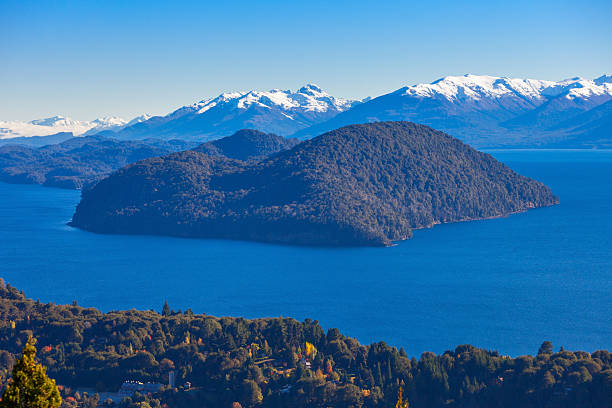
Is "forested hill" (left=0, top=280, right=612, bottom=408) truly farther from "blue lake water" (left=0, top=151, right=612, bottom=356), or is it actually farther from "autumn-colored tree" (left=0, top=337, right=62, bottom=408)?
"autumn-colored tree" (left=0, top=337, right=62, bottom=408)

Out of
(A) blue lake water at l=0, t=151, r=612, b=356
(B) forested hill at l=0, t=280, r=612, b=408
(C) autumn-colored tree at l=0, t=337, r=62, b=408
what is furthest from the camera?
(A) blue lake water at l=0, t=151, r=612, b=356

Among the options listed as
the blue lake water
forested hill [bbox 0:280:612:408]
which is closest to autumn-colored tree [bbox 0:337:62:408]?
forested hill [bbox 0:280:612:408]

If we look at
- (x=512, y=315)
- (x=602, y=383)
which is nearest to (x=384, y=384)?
(x=602, y=383)

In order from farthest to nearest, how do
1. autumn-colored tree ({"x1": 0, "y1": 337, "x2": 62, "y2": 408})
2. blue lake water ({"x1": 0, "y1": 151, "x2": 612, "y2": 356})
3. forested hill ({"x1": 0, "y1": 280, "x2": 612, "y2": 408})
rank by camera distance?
1. blue lake water ({"x1": 0, "y1": 151, "x2": 612, "y2": 356})
2. forested hill ({"x1": 0, "y1": 280, "x2": 612, "y2": 408})
3. autumn-colored tree ({"x1": 0, "y1": 337, "x2": 62, "y2": 408})

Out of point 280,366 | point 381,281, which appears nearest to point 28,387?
point 280,366

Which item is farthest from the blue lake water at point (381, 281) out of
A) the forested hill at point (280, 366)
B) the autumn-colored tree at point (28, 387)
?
the autumn-colored tree at point (28, 387)

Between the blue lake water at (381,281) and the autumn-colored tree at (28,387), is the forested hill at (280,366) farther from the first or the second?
the autumn-colored tree at (28,387)

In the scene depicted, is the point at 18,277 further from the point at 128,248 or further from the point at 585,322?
the point at 585,322
